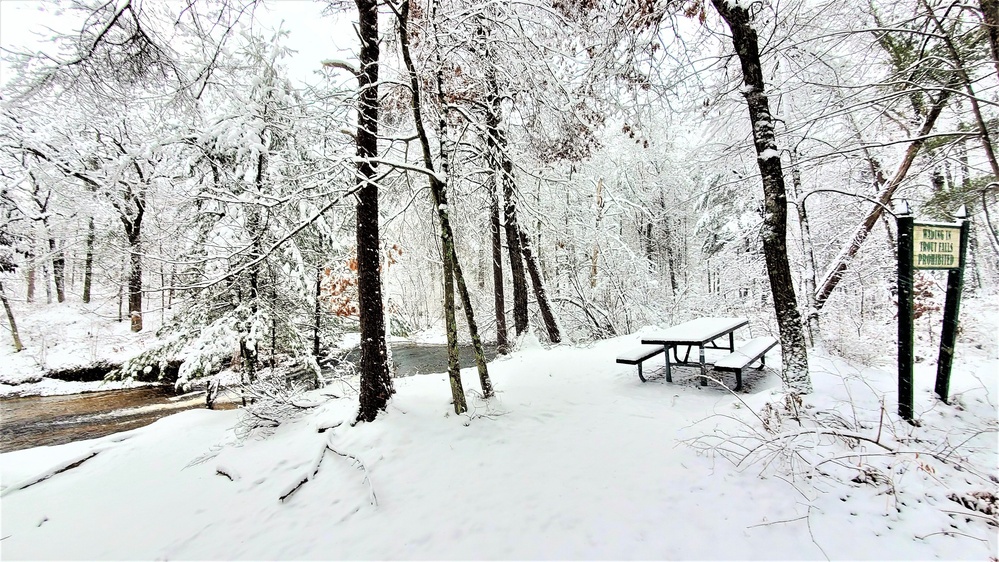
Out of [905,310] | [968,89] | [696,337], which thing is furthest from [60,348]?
[968,89]

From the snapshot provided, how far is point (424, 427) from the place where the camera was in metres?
4.08

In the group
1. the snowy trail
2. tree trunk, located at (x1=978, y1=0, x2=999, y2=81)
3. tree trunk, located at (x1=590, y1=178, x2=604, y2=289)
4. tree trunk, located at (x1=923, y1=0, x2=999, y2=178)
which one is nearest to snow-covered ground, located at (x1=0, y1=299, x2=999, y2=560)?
the snowy trail

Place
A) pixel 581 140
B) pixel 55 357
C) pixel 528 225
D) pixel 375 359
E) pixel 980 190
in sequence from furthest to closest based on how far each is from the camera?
pixel 55 357 → pixel 528 225 → pixel 581 140 → pixel 375 359 → pixel 980 190

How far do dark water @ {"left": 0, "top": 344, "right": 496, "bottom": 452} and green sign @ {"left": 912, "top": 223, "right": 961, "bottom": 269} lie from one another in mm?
9089

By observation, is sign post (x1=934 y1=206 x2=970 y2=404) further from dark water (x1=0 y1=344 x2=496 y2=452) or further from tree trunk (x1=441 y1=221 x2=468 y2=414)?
dark water (x1=0 y1=344 x2=496 y2=452)

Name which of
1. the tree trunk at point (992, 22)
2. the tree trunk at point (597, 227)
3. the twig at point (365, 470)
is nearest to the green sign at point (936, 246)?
the tree trunk at point (992, 22)

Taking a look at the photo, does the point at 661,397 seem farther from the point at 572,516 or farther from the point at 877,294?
the point at 877,294

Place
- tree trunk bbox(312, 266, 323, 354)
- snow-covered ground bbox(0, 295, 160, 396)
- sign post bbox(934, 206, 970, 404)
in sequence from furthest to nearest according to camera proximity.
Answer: snow-covered ground bbox(0, 295, 160, 396) → tree trunk bbox(312, 266, 323, 354) → sign post bbox(934, 206, 970, 404)

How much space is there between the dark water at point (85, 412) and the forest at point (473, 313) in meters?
0.19

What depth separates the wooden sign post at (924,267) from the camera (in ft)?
10.6

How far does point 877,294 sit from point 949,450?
323 inches

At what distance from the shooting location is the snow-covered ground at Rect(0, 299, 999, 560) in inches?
87.4

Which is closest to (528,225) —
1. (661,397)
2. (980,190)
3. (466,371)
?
(466,371)

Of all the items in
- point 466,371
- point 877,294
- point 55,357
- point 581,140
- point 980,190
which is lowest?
point 55,357
